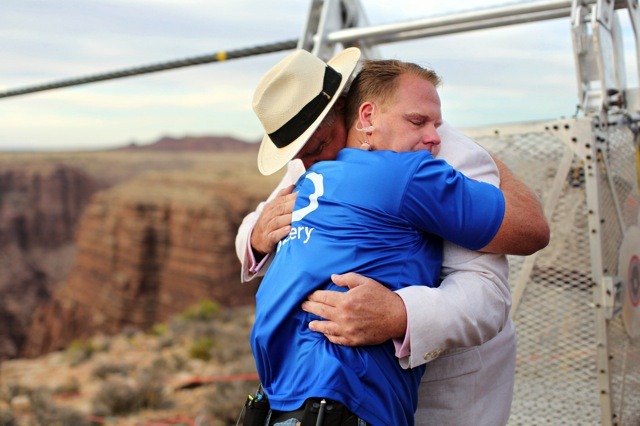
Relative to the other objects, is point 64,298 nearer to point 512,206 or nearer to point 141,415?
point 141,415

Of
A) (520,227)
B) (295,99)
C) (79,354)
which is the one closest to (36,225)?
(79,354)

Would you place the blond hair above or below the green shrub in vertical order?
above

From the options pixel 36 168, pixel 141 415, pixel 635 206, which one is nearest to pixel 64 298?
pixel 36 168

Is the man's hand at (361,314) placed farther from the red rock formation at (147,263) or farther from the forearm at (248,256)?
the red rock formation at (147,263)

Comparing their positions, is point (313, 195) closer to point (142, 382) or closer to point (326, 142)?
Result: point (326, 142)

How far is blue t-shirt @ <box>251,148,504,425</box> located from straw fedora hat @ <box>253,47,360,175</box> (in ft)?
0.50

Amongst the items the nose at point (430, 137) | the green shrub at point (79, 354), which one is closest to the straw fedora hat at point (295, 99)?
the nose at point (430, 137)

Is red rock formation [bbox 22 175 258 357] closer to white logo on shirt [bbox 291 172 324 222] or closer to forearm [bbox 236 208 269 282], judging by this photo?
forearm [bbox 236 208 269 282]

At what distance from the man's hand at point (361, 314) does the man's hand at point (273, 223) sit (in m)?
0.32

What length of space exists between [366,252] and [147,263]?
37.4 metres

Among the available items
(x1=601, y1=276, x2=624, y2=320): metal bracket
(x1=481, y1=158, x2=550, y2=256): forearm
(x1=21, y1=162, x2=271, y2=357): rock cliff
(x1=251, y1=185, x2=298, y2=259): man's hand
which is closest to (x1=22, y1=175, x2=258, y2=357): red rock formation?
(x1=21, y1=162, x2=271, y2=357): rock cliff

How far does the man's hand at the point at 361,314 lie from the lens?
178 cm

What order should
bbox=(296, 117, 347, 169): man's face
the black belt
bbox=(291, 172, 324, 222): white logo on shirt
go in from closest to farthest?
the black belt, bbox=(291, 172, 324, 222): white logo on shirt, bbox=(296, 117, 347, 169): man's face

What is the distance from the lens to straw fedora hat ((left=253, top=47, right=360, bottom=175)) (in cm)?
201
